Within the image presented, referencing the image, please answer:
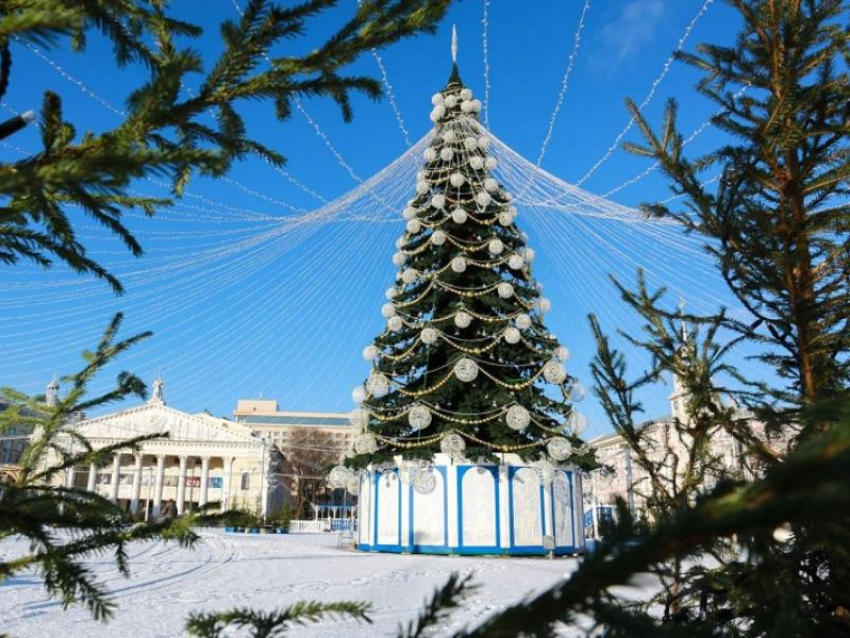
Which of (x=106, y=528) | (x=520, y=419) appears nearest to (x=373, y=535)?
(x=520, y=419)

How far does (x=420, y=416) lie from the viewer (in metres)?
12.7

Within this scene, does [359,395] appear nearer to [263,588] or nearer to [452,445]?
[452,445]

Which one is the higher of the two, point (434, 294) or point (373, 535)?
point (434, 294)

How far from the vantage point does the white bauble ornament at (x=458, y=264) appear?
1395 centimetres

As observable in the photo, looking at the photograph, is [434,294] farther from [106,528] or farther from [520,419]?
[106,528]

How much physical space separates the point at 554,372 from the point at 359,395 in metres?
4.70

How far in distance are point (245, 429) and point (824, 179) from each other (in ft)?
194

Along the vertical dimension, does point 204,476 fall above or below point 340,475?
above

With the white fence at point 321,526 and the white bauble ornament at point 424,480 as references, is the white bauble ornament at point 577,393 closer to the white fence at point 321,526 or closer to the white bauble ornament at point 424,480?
the white bauble ornament at point 424,480

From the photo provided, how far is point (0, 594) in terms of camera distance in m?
7.58

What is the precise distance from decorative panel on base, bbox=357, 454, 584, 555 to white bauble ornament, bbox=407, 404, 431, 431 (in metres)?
1.47

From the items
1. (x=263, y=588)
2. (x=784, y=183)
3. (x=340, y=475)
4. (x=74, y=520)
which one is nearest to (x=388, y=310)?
(x=340, y=475)

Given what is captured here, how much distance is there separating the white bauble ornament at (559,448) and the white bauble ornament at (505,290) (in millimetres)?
3407

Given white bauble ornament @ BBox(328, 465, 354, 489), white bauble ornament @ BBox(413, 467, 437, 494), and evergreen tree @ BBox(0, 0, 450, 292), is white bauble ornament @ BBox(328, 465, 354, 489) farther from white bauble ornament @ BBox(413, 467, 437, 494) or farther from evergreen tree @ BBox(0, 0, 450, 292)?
evergreen tree @ BBox(0, 0, 450, 292)
